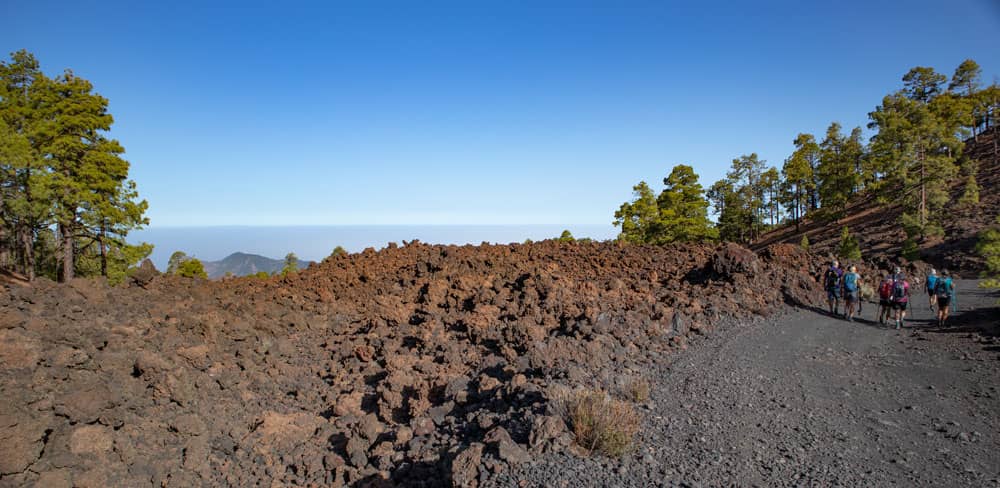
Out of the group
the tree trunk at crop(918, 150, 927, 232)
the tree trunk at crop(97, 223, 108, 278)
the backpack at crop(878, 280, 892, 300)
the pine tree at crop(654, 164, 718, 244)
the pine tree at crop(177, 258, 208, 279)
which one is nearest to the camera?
the backpack at crop(878, 280, 892, 300)

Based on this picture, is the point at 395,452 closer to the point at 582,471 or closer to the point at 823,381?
the point at 582,471

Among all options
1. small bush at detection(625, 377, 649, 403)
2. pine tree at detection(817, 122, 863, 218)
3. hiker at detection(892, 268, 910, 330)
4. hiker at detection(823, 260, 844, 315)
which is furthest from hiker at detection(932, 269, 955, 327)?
pine tree at detection(817, 122, 863, 218)

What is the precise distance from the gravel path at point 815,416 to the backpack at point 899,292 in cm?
104

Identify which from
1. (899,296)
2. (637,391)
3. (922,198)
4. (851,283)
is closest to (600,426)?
(637,391)

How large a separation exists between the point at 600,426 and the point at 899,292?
1291cm

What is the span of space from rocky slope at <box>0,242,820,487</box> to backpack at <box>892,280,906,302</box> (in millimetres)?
3127

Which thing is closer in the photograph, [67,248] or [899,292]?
[899,292]

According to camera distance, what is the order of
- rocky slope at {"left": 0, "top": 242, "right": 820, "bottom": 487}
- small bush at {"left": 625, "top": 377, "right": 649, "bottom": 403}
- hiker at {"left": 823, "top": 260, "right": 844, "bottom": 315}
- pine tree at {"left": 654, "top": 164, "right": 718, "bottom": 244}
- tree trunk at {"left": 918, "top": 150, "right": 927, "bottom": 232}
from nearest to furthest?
1. rocky slope at {"left": 0, "top": 242, "right": 820, "bottom": 487}
2. small bush at {"left": 625, "top": 377, "right": 649, "bottom": 403}
3. hiker at {"left": 823, "top": 260, "right": 844, "bottom": 315}
4. tree trunk at {"left": 918, "top": 150, "right": 927, "bottom": 232}
5. pine tree at {"left": 654, "top": 164, "right": 718, "bottom": 244}

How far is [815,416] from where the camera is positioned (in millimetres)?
7652

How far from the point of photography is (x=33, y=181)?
2141 cm

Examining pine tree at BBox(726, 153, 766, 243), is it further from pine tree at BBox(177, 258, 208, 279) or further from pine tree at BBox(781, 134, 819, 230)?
pine tree at BBox(177, 258, 208, 279)

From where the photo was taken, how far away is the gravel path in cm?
570

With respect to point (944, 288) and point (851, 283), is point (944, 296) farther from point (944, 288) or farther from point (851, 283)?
point (851, 283)

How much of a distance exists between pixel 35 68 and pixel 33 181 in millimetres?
8715
